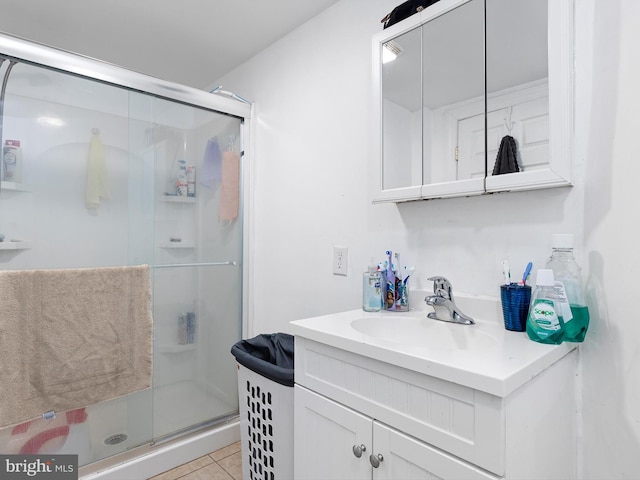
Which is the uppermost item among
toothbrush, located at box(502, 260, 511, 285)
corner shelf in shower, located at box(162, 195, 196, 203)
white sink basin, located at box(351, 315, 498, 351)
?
corner shelf in shower, located at box(162, 195, 196, 203)

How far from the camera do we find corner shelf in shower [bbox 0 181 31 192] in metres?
1.35

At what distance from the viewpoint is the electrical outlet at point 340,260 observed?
1.54 m

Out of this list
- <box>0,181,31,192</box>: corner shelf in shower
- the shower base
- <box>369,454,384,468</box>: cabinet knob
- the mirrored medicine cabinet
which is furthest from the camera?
the shower base

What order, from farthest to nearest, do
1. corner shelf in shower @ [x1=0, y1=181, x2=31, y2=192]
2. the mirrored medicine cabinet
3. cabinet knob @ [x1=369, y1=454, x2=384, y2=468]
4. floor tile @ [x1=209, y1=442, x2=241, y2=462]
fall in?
floor tile @ [x1=209, y1=442, x2=241, y2=462] → corner shelf in shower @ [x1=0, y1=181, x2=31, y2=192] → the mirrored medicine cabinet → cabinet knob @ [x1=369, y1=454, x2=384, y2=468]

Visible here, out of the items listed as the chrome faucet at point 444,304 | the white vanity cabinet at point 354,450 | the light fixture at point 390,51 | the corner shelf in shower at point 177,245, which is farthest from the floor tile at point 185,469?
the light fixture at point 390,51

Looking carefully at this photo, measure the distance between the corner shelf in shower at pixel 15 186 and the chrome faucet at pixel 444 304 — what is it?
154cm

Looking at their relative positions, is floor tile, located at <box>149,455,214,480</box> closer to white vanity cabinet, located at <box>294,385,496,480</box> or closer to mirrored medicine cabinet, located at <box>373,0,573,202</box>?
white vanity cabinet, located at <box>294,385,496,480</box>

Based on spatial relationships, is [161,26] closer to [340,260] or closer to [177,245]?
[177,245]

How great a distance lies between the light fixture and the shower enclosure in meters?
0.95

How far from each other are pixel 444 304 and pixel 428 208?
0.35 m

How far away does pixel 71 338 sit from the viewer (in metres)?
1.44

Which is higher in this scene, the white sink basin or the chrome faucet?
the chrome faucet

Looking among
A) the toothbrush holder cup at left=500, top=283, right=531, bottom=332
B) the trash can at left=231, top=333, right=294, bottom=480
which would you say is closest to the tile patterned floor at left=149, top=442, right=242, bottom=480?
the trash can at left=231, top=333, right=294, bottom=480

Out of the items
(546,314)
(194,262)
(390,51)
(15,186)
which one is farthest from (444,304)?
(15,186)
